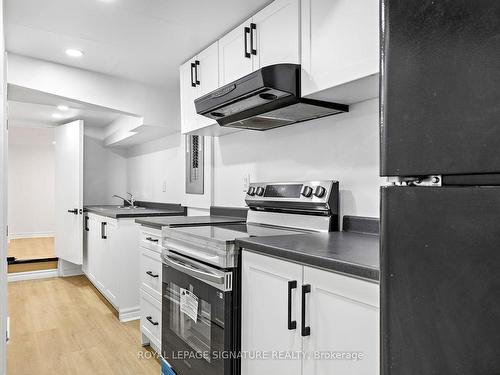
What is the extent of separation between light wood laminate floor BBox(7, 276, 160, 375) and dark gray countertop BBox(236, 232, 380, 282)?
4.81ft

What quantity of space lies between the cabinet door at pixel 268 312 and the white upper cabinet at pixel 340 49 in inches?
31.1

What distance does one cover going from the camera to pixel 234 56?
2092 mm

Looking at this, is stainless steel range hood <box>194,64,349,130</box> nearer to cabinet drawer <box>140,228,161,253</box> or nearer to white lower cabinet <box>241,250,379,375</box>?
white lower cabinet <box>241,250,379,375</box>

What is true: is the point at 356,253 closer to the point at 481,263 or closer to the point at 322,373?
the point at 322,373

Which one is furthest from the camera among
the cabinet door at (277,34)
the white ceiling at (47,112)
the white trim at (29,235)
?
the white trim at (29,235)

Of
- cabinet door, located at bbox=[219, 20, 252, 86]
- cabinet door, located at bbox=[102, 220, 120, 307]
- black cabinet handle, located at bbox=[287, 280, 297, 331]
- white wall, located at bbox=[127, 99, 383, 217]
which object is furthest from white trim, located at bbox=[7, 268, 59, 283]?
black cabinet handle, located at bbox=[287, 280, 297, 331]

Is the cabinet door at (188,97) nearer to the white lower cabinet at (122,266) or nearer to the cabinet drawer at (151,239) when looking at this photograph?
the cabinet drawer at (151,239)

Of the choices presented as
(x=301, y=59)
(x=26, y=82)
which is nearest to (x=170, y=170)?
(x=26, y=82)

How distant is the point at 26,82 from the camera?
2.64 m

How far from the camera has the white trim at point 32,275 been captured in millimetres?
4520

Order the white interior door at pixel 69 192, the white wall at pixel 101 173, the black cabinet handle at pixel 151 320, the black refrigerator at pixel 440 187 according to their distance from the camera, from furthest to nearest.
A: the white wall at pixel 101 173
the white interior door at pixel 69 192
the black cabinet handle at pixel 151 320
the black refrigerator at pixel 440 187

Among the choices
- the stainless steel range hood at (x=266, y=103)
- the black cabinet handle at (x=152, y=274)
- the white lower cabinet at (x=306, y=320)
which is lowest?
the black cabinet handle at (x=152, y=274)

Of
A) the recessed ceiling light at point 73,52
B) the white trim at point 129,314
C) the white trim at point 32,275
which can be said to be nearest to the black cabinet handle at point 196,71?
the recessed ceiling light at point 73,52

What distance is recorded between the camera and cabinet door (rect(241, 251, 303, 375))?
123 centimetres
